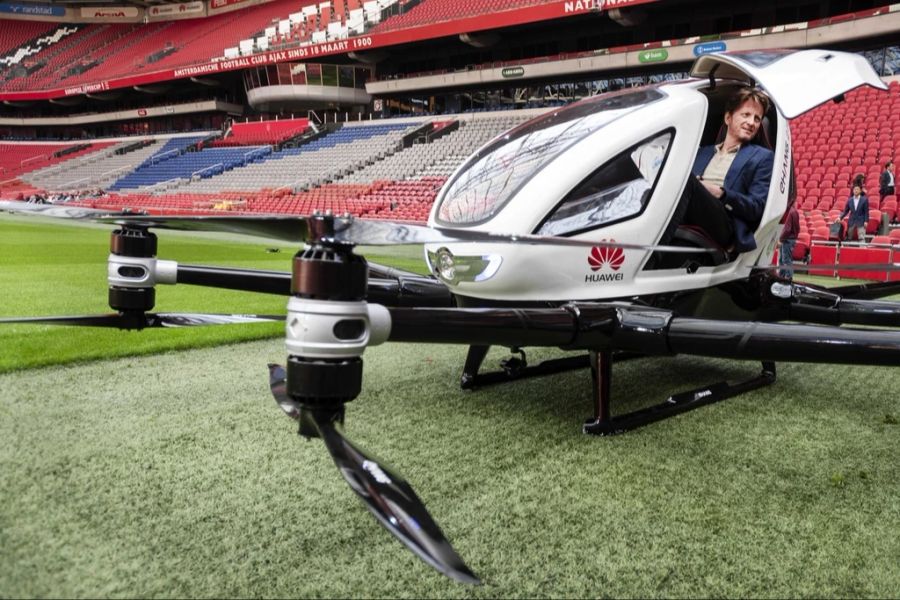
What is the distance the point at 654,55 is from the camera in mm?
22062

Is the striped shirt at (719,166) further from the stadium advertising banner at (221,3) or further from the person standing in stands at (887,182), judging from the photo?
the stadium advertising banner at (221,3)

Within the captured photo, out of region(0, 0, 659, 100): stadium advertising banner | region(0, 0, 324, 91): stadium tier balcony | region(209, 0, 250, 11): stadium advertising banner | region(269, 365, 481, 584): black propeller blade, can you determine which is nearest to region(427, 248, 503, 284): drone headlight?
region(269, 365, 481, 584): black propeller blade

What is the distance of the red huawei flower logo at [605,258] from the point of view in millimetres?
2342

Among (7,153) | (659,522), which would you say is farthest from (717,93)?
(7,153)

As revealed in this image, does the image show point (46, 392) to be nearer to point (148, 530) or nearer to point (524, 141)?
point (148, 530)

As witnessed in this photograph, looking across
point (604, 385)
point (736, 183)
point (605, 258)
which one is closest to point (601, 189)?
point (605, 258)

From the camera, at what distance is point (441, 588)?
4.48 feet

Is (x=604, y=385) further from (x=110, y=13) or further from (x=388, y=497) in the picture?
(x=110, y=13)

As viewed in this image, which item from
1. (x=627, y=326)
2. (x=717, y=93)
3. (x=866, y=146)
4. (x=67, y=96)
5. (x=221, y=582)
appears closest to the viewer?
(x=221, y=582)

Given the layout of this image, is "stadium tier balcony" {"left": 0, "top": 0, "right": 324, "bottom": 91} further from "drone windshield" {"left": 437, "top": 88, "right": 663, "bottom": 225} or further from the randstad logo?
the randstad logo

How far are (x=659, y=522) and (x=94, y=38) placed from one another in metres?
58.0

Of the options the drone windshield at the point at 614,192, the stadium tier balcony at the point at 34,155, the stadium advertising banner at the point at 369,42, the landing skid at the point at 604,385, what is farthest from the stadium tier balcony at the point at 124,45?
the drone windshield at the point at 614,192

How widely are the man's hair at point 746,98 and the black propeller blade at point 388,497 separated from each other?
2.74 meters


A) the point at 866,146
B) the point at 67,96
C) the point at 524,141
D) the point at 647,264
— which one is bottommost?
the point at 647,264
